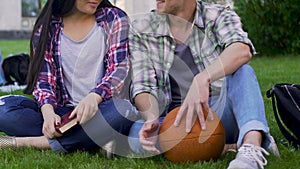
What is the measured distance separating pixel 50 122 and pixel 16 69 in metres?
4.02

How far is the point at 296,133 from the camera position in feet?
12.2

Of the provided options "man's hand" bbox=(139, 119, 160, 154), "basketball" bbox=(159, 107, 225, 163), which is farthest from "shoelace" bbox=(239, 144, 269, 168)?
"man's hand" bbox=(139, 119, 160, 154)

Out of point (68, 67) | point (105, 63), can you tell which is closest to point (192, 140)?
point (105, 63)

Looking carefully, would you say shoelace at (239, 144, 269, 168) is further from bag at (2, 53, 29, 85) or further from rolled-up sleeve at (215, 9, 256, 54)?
bag at (2, 53, 29, 85)

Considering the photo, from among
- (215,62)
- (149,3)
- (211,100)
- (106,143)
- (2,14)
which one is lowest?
(2,14)

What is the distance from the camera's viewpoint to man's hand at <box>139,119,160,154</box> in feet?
10.7

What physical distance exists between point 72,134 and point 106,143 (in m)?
0.21

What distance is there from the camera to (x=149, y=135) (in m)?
3.32

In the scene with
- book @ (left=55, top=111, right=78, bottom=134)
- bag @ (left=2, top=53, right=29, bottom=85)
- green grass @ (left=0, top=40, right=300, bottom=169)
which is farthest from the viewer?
bag @ (left=2, top=53, right=29, bottom=85)

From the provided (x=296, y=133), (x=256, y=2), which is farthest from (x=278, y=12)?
(x=296, y=133)

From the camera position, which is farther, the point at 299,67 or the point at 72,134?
the point at 299,67

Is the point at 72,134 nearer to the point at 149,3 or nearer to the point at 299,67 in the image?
the point at 149,3

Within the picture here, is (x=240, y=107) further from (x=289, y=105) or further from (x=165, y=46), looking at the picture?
(x=165, y=46)

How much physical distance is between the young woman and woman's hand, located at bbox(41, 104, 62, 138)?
5cm
